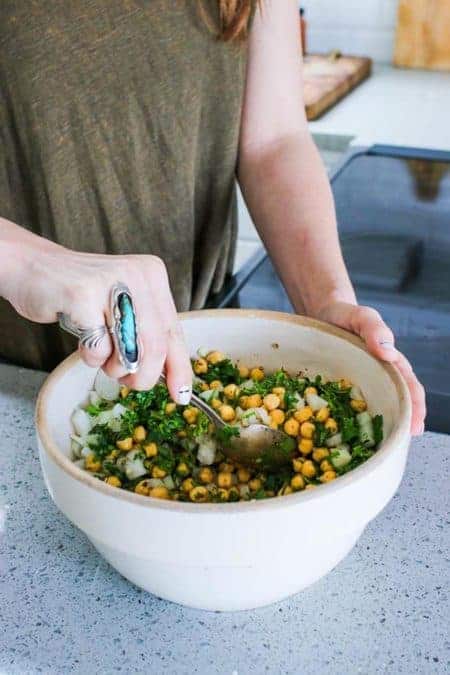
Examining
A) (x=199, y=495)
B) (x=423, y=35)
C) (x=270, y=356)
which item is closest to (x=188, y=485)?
(x=199, y=495)

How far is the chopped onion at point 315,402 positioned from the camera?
0.91 m

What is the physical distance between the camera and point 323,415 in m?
0.89

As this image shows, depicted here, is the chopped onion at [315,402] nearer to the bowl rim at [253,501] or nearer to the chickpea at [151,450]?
the bowl rim at [253,501]

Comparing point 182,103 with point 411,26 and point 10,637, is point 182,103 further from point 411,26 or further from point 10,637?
point 411,26

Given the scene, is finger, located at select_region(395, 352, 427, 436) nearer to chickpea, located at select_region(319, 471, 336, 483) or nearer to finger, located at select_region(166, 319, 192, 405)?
chickpea, located at select_region(319, 471, 336, 483)

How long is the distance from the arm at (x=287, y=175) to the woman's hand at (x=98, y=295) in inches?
13.6

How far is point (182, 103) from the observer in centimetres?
122

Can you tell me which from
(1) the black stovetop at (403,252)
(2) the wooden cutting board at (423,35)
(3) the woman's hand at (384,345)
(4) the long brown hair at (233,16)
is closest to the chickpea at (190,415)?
(3) the woman's hand at (384,345)

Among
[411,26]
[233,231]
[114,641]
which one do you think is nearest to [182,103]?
[233,231]

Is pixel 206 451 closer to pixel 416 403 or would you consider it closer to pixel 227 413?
pixel 227 413

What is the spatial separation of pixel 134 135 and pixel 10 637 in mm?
713

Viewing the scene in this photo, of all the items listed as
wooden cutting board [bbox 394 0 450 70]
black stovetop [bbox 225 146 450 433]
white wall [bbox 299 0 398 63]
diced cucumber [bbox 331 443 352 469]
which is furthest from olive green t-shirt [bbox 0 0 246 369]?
white wall [bbox 299 0 398 63]

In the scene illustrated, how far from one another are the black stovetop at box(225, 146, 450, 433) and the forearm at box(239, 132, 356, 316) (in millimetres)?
183

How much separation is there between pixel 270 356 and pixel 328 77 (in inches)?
74.4
